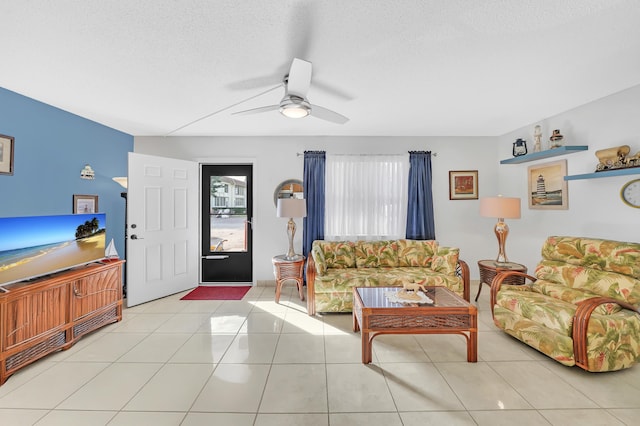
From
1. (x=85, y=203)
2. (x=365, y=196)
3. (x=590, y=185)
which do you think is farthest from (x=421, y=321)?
(x=85, y=203)

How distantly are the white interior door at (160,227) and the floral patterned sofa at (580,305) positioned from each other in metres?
4.20

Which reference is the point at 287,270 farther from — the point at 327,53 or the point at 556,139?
the point at 556,139

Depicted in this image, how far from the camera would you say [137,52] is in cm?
196

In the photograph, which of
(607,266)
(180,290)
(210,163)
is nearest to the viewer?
(607,266)

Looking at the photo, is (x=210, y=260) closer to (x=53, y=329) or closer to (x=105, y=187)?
(x=105, y=187)

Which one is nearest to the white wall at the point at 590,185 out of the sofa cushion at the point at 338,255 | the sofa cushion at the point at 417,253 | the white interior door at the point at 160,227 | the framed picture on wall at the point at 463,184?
the framed picture on wall at the point at 463,184

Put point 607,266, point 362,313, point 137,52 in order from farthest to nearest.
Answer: point 607,266, point 362,313, point 137,52

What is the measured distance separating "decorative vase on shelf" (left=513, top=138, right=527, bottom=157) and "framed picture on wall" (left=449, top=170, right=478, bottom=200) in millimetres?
681

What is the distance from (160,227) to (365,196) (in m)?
3.15

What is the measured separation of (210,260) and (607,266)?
16.3 feet

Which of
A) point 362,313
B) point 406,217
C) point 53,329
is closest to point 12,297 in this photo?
point 53,329

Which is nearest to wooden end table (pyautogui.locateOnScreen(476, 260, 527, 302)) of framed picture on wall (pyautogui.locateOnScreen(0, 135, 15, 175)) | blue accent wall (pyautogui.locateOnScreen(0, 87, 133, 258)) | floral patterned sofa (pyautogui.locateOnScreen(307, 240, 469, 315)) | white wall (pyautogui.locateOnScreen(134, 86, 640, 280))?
floral patterned sofa (pyautogui.locateOnScreen(307, 240, 469, 315))

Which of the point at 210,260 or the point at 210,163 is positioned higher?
the point at 210,163

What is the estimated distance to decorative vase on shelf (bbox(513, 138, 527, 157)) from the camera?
3672 mm
